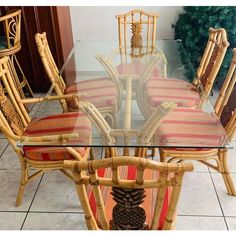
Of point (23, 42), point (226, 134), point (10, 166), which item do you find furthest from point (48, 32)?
point (226, 134)

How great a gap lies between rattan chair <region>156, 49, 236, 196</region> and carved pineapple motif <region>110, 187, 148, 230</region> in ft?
1.79

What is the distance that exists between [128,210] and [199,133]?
74cm

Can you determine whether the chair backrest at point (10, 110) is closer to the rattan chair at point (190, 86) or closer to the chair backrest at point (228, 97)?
the rattan chair at point (190, 86)

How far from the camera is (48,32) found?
2.86m

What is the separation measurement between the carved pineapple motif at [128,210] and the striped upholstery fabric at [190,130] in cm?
54

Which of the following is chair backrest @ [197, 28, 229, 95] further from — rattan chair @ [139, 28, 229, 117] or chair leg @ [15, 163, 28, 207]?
chair leg @ [15, 163, 28, 207]

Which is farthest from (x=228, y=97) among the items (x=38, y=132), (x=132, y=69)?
(x=38, y=132)

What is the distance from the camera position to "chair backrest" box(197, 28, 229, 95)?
6.41 ft

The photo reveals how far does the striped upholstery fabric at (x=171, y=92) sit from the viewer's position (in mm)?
2004

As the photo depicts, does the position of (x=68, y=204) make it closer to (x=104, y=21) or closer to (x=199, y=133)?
(x=199, y=133)

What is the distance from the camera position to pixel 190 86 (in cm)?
214

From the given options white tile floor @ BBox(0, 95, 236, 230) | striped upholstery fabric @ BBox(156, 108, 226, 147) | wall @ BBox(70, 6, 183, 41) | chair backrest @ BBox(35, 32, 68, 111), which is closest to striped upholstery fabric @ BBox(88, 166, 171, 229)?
striped upholstery fabric @ BBox(156, 108, 226, 147)

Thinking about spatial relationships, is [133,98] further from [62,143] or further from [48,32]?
[48,32]

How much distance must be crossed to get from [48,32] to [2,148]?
1.17m
